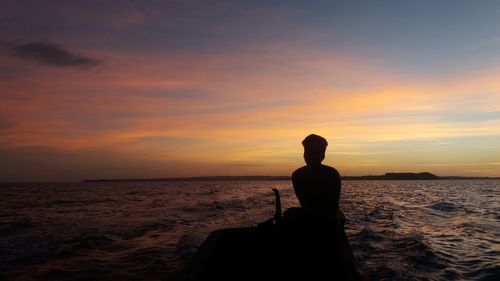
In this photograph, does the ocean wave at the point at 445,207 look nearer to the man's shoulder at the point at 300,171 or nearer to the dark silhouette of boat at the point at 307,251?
the man's shoulder at the point at 300,171

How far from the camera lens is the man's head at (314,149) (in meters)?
6.66

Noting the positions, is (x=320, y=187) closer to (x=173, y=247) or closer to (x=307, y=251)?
(x=307, y=251)

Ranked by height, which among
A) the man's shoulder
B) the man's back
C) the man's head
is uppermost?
the man's head

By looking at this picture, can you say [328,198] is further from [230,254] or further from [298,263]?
[230,254]

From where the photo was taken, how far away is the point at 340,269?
5.71 meters

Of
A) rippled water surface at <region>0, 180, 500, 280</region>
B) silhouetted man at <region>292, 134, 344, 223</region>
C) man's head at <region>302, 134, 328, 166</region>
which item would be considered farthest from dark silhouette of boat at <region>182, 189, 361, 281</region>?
rippled water surface at <region>0, 180, 500, 280</region>

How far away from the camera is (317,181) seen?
6.49 meters

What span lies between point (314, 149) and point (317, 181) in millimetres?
509

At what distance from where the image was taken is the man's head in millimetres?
6660

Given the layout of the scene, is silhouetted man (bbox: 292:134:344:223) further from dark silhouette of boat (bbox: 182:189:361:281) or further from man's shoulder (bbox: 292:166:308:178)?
dark silhouette of boat (bbox: 182:189:361:281)

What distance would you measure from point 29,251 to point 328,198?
13925mm

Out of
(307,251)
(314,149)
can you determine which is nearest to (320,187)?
(314,149)

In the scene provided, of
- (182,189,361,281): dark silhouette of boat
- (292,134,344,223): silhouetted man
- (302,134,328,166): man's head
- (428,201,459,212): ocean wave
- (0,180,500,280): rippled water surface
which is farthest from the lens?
(428,201,459,212): ocean wave

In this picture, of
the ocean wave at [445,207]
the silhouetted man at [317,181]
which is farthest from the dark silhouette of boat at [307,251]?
the ocean wave at [445,207]
